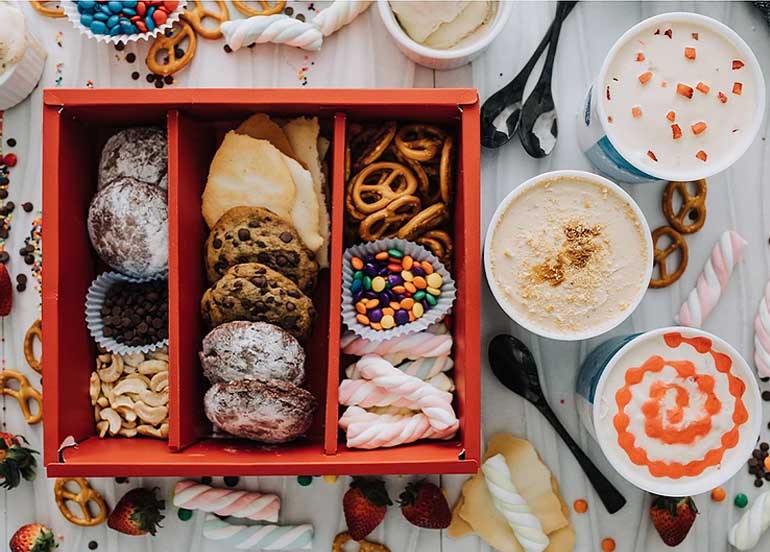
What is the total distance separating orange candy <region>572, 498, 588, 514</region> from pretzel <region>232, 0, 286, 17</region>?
4.09 ft

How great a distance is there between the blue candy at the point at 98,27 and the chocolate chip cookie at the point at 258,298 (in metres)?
0.59

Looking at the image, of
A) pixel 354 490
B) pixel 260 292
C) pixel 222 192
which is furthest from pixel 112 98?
pixel 354 490

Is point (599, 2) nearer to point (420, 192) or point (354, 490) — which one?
point (420, 192)

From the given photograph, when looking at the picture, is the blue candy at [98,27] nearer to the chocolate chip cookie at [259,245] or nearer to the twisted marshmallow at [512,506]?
the chocolate chip cookie at [259,245]

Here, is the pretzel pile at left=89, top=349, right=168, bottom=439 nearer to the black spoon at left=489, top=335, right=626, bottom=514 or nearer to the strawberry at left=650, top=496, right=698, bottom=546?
the black spoon at left=489, top=335, right=626, bottom=514

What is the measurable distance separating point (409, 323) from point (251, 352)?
30 cm

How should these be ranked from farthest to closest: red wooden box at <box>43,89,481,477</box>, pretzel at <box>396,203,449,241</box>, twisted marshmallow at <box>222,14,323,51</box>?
1. twisted marshmallow at <box>222,14,323,51</box>
2. pretzel at <box>396,203,449,241</box>
3. red wooden box at <box>43,89,481,477</box>

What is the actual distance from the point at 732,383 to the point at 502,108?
73cm

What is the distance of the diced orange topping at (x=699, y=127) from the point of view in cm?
151

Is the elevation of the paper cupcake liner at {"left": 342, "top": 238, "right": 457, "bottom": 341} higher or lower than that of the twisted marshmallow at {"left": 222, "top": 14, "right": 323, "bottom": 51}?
lower

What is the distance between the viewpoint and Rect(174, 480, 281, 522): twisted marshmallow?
5.58ft

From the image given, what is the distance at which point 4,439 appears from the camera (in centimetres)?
171

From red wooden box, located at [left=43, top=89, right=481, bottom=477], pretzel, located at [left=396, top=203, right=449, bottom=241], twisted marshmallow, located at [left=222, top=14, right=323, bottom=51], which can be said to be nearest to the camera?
red wooden box, located at [left=43, top=89, right=481, bottom=477]

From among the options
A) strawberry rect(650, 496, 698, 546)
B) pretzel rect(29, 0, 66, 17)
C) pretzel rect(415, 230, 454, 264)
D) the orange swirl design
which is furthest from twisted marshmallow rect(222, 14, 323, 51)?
strawberry rect(650, 496, 698, 546)
